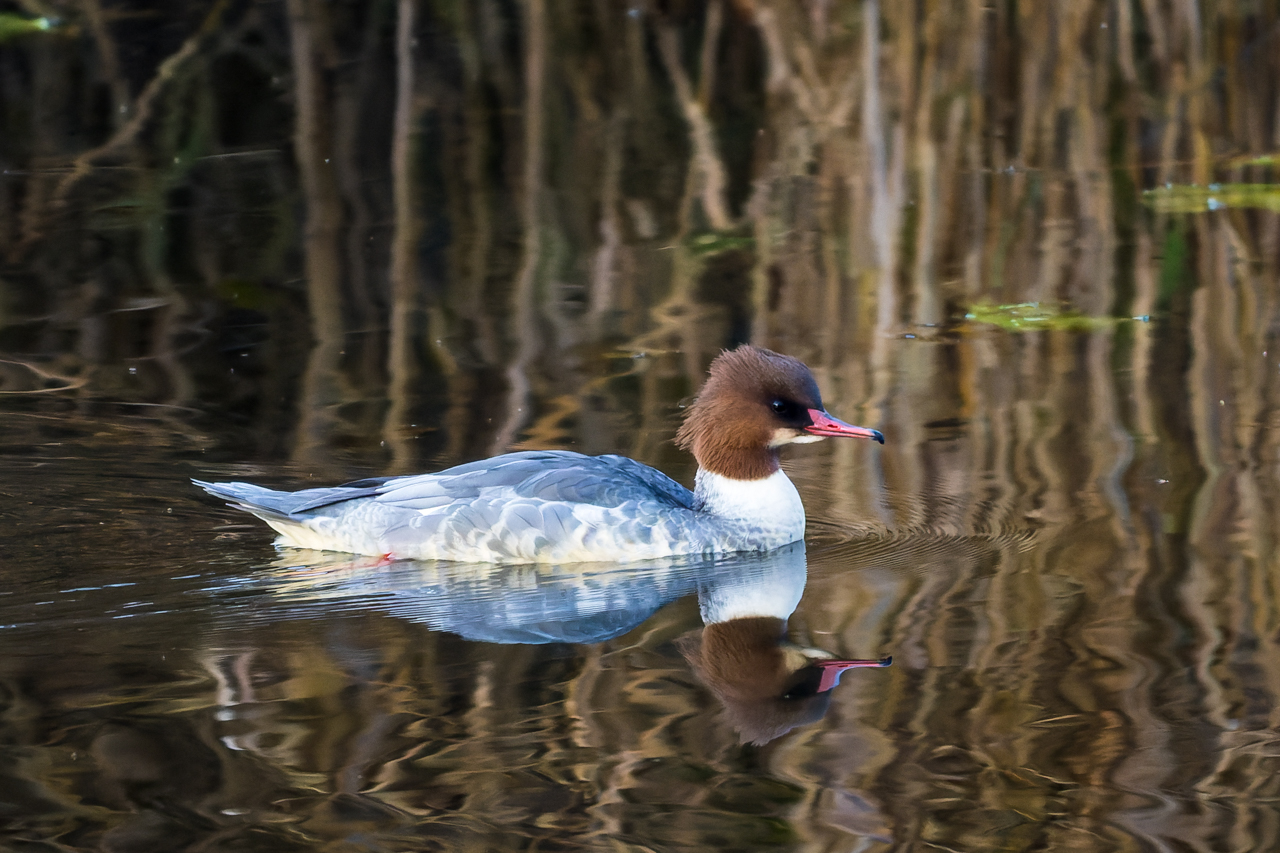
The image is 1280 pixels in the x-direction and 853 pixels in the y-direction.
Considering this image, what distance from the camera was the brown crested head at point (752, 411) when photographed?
6445 mm

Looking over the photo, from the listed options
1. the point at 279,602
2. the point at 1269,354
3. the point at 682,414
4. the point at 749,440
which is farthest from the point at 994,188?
the point at 279,602

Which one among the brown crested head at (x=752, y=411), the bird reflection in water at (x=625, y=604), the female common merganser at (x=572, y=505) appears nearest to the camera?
the bird reflection in water at (x=625, y=604)

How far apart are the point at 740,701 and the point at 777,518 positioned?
1.60 metres

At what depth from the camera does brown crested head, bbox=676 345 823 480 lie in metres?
6.45

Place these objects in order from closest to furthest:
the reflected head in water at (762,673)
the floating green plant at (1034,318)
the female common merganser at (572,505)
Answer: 1. the reflected head in water at (762,673)
2. the female common merganser at (572,505)
3. the floating green plant at (1034,318)

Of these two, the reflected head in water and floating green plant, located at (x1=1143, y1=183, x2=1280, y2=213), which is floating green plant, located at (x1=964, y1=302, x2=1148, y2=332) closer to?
floating green plant, located at (x1=1143, y1=183, x2=1280, y2=213)

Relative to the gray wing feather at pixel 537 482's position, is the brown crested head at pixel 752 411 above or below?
above

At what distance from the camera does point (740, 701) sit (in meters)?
4.82

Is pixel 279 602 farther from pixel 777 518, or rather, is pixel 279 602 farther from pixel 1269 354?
pixel 1269 354

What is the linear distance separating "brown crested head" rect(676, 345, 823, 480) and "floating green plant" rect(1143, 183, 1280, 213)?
5932 mm

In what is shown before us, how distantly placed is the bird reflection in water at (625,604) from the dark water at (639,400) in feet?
0.09

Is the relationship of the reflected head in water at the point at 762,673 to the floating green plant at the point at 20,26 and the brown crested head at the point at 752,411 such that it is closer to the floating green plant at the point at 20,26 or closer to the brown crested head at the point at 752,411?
the brown crested head at the point at 752,411

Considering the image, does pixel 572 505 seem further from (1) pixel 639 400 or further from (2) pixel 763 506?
(1) pixel 639 400

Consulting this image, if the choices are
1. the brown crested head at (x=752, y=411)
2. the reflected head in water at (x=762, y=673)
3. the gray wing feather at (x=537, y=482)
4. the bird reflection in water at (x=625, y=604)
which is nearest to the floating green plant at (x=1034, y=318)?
the brown crested head at (x=752, y=411)
